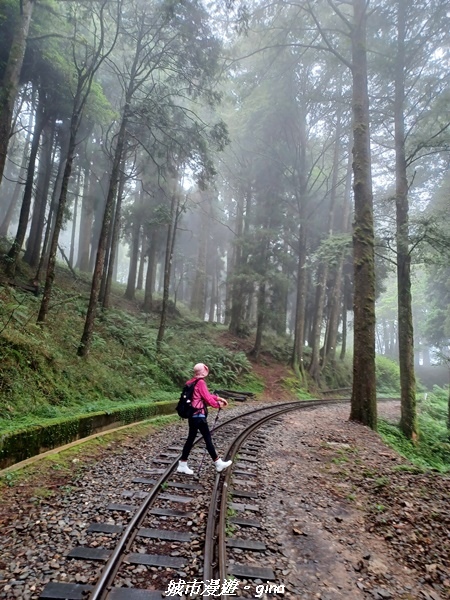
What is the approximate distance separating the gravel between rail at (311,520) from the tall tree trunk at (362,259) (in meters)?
3.12

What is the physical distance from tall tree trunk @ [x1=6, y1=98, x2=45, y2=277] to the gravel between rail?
30.3 ft

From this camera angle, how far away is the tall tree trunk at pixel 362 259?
399 inches

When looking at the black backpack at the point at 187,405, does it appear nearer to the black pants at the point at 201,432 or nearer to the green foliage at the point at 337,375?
the black pants at the point at 201,432

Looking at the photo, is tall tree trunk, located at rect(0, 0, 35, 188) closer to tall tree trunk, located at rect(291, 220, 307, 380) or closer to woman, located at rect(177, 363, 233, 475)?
woman, located at rect(177, 363, 233, 475)

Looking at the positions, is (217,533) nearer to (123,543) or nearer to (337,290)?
(123,543)

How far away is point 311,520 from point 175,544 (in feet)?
5.94

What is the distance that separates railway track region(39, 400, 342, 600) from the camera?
9.41 feet

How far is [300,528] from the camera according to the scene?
4180 mm

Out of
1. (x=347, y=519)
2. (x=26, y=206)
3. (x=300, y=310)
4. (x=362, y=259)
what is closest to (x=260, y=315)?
(x=300, y=310)

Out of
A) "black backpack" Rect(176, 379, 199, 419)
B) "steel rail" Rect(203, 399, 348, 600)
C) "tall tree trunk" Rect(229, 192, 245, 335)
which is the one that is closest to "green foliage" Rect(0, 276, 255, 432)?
"black backpack" Rect(176, 379, 199, 419)

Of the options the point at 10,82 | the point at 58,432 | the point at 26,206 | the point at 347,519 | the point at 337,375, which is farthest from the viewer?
the point at 337,375

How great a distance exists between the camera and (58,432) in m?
6.39

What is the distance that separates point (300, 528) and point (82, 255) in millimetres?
23909


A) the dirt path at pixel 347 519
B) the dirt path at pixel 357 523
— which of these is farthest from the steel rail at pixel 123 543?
the dirt path at pixel 357 523
